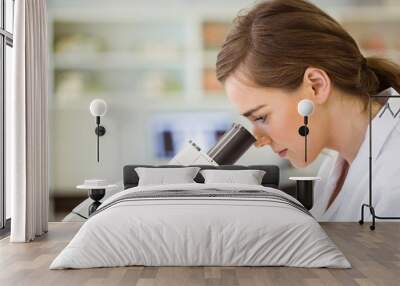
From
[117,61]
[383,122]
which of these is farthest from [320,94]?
[117,61]

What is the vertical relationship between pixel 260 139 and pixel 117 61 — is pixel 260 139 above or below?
below

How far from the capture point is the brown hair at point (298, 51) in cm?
701

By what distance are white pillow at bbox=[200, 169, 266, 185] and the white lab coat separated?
0.86 meters

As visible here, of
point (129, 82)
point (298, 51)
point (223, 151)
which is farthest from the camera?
point (129, 82)

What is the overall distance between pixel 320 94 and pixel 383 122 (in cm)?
80

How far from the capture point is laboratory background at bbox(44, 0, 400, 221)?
7.43 m

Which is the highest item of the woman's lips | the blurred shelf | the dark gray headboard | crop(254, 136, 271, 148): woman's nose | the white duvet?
the blurred shelf

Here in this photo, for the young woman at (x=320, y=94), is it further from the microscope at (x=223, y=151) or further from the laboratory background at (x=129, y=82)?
the laboratory background at (x=129, y=82)

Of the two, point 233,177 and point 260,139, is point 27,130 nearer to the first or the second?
point 233,177

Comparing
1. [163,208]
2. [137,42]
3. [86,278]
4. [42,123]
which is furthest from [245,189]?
[137,42]

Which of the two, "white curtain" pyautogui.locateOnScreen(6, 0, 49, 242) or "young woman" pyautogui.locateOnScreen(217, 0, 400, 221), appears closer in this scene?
"white curtain" pyautogui.locateOnScreen(6, 0, 49, 242)

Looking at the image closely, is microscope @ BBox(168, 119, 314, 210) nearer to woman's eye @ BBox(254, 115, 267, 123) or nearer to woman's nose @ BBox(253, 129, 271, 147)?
woman's nose @ BBox(253, 129, 271, 147)

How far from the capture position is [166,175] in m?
6.96

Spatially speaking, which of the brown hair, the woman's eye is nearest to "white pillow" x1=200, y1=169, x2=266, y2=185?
the woman's eye
